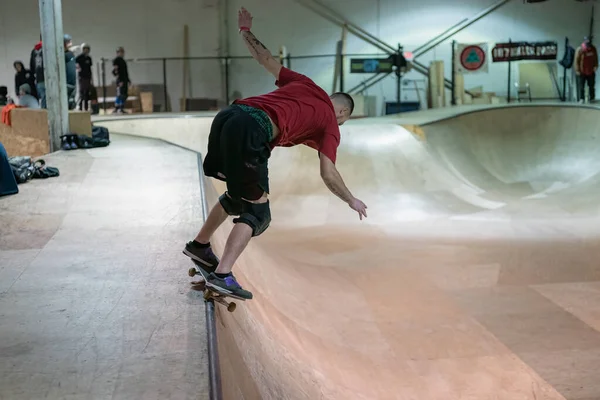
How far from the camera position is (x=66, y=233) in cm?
Result: 405

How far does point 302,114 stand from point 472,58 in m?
15.8

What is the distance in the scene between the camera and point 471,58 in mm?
17234

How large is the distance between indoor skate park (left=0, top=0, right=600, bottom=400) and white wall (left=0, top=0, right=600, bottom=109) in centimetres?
8

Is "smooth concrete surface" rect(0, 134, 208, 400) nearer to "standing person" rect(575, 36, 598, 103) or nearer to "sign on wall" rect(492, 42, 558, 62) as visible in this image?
"standing person" rect(575, 36, 598, 103)

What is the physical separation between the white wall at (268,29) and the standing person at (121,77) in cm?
196

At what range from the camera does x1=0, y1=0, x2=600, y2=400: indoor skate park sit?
2.49 meters

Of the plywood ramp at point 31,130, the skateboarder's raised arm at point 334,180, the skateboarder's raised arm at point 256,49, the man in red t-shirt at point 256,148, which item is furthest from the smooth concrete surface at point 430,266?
the plywood ramp at point 31,130

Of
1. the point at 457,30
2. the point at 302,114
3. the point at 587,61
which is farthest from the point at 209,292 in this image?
the point at 457,30

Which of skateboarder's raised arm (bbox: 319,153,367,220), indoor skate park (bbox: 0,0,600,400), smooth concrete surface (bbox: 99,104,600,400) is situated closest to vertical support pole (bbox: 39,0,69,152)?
indoor skate park (bbox: 0,0,600,400)

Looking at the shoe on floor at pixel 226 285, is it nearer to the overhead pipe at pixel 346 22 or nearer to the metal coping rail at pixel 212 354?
the metal coping rail at pixel 212 354

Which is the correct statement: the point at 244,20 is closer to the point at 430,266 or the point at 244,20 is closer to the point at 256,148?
the point at 256,148

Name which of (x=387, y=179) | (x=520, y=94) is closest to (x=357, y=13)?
(x=520, y=94)

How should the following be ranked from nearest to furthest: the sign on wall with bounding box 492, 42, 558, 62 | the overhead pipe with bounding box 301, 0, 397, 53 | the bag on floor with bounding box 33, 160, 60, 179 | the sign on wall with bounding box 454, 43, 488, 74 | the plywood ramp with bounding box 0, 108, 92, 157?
the bag on floor with bounding box 33, 160, 60, 179, the plywood ramp with bounding box 0, 108, 92, 157, the overhead pipe with bounding box 301, 0, 397, 53, the sign on wall with bounding box 492, 42, 558, 62, the sign on wall with bounding box 454, 43, 488, 74

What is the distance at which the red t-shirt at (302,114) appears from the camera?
2.73 meters
